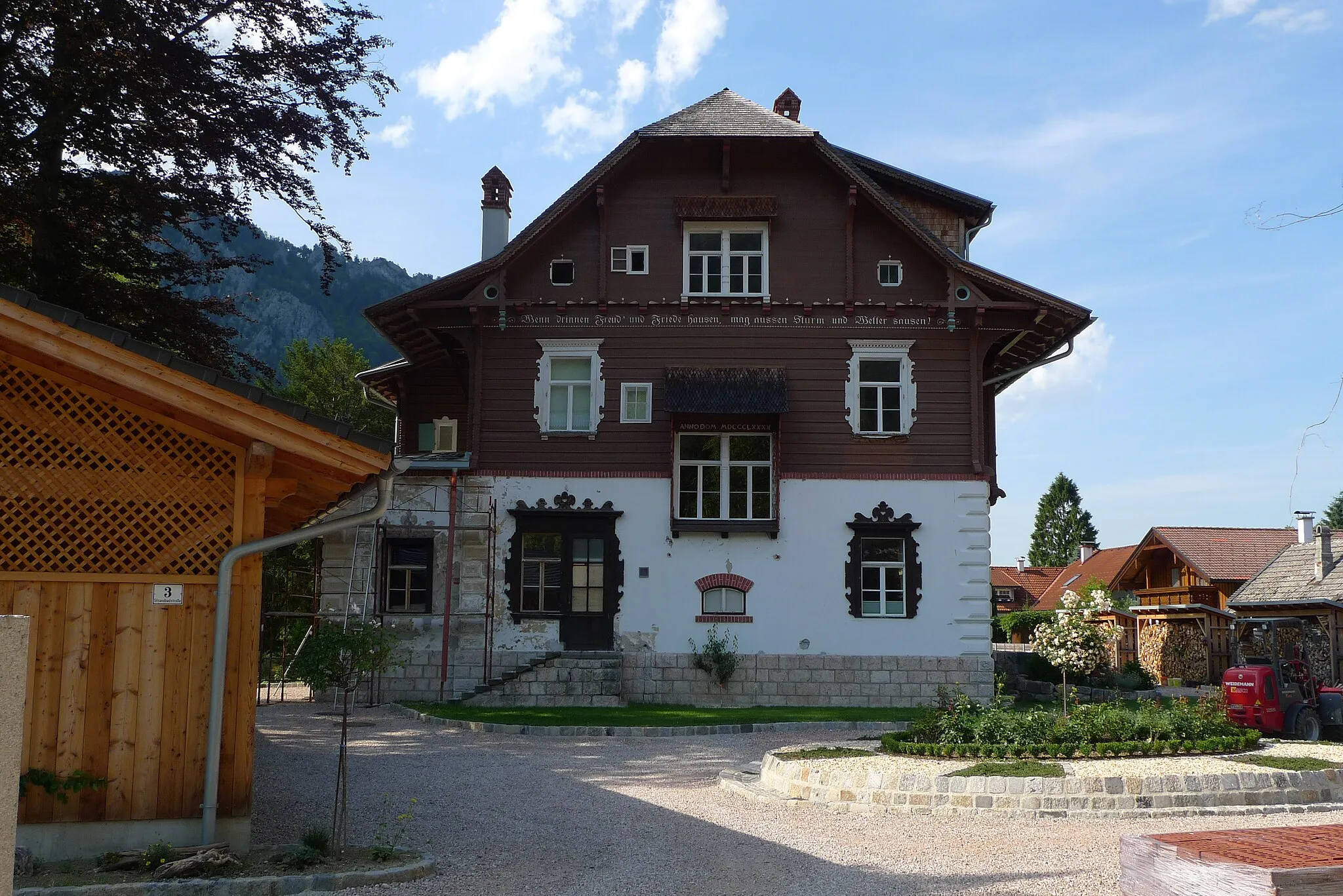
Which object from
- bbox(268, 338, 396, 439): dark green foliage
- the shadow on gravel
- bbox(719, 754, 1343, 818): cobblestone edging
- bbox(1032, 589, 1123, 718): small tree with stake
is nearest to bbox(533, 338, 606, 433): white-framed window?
the shadow on gravel

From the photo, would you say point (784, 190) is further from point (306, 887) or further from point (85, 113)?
point (306, 887)

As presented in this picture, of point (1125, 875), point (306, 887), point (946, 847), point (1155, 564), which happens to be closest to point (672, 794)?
point (946, 847)

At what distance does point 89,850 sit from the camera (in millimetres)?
8492

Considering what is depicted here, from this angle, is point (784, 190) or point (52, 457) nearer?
point (52, 457)

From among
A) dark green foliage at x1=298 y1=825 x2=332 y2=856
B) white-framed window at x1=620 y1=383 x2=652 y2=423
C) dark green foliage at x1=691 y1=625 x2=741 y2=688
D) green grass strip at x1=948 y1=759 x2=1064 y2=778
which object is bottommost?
dark green foliage at x1=298 y1=825 x2=332 y2=856

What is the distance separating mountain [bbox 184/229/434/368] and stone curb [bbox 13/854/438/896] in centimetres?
9538

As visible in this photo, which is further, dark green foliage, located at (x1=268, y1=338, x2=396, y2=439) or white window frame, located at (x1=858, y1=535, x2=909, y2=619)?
dark green foliage, located at (x1=268, y1=338, x2=396, y2=439)

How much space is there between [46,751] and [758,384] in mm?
18063

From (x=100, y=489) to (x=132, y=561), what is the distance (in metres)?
0.59

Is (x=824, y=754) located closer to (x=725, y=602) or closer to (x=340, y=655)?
(x=340, y=655)

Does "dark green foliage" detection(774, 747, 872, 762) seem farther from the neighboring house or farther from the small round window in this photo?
the neighboring house

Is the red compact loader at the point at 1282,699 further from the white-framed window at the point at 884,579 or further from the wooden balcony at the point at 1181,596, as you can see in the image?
the wooden balcony at the point at 1181,596

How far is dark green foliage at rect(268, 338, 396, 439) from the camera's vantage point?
177 feet

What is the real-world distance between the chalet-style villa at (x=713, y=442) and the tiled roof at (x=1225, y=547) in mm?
22937
